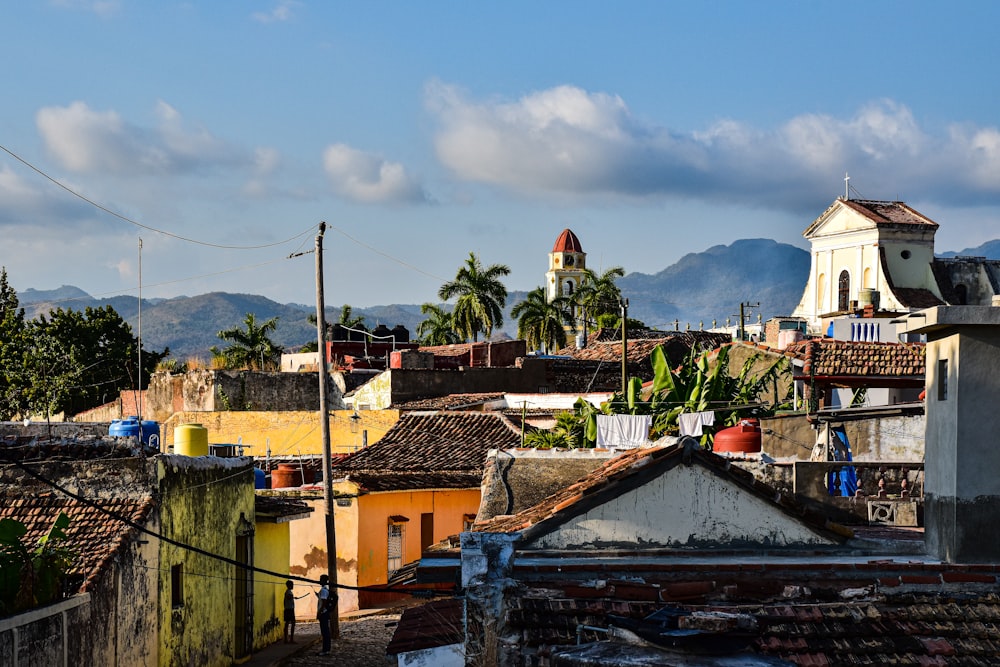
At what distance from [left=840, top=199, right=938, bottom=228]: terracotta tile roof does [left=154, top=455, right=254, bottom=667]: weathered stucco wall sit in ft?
171

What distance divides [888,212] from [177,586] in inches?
2283

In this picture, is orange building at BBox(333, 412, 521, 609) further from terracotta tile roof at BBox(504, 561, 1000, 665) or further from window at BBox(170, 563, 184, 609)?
terracotta tile roof at BBox(504, 561, 1000, 665)

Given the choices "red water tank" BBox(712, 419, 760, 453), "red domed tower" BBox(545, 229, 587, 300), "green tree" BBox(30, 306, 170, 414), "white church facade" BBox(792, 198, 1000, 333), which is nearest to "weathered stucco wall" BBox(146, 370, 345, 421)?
"green tree" BBox(30, 306, 170, 414)

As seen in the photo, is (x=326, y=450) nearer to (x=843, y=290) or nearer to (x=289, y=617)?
(x=289, y=617)

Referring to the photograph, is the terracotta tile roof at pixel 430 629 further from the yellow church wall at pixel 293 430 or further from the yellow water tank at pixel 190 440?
the yellow church wall at pixel 293 430

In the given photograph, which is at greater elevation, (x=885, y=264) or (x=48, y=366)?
(x=885, y=264)

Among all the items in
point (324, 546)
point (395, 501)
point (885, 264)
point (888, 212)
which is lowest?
point (324, 546)

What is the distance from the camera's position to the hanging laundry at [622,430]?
22969mm

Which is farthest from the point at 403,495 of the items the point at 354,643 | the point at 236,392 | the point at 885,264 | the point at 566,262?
the point at 566,262

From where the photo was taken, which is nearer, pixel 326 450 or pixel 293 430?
pixel 326 450

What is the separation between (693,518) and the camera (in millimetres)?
11672

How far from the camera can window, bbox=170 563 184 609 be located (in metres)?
18.0

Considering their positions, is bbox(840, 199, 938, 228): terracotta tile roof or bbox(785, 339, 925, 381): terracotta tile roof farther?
bbox(840, 199, 938, 228): terracotta tile roof

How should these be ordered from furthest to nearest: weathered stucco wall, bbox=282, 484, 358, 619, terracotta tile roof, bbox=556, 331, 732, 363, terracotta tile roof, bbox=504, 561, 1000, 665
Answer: terracotta tile roof, bbox=556, 331, 732, 363 → weathered stucco wall, bbox=282, 484, 358, 619 → terracotta tile roof, bbox=504, 561, 1000, 665
